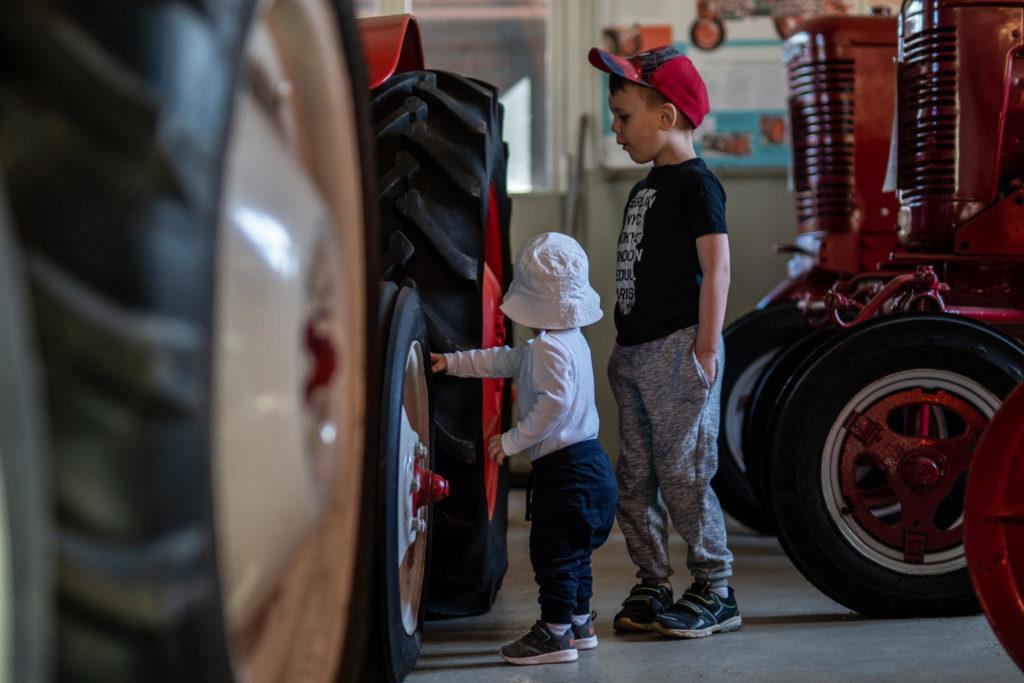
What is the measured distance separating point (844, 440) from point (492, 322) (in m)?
0.77

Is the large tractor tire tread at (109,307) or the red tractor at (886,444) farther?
the red tractor at (886,444)

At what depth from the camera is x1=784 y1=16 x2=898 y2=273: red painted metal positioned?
3.81 metres

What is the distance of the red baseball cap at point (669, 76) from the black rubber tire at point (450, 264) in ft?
1.13

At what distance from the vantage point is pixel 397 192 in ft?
7.32

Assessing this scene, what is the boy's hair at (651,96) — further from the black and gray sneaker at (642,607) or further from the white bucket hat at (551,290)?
the black and gray sneaker at (642,607)

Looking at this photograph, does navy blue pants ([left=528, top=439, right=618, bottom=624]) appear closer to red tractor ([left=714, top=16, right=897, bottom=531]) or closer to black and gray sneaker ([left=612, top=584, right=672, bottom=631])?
black and gray sneaker ([left=612, top=584, right=672, bottom=631])

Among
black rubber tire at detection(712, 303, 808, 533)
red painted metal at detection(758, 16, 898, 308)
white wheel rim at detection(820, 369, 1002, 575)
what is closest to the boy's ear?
white wheel rim at detection(820, 369, 1002, 575)

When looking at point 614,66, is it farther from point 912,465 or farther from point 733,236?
point 733,236

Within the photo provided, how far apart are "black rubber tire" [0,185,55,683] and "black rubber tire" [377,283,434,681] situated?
1095 mm

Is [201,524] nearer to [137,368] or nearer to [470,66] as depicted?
[137,368]

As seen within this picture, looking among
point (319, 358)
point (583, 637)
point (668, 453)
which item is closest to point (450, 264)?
point (668, 453)

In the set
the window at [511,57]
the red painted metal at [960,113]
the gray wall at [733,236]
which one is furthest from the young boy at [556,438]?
the window at [511,57]

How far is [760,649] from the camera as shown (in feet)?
7.32

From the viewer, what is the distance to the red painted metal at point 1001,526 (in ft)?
5.50
